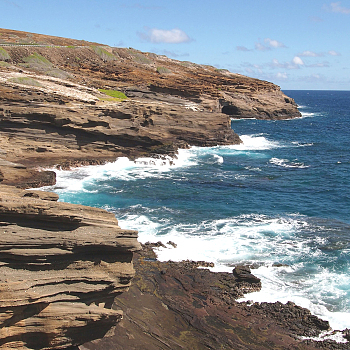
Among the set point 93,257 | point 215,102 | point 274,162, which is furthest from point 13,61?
point 93,257

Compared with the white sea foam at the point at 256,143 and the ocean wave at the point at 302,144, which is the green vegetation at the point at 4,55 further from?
the ocean wave at the point at 302,144

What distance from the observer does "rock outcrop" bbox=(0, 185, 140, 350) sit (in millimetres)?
10992

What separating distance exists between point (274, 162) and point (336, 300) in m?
32.7

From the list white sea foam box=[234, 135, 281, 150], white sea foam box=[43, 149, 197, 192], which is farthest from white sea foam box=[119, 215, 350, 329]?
white sea foam box=[234, 135, 281, 150]

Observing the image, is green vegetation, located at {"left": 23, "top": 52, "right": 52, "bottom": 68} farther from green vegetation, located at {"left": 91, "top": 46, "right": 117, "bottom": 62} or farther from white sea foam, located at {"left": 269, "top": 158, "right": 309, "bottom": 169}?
white sea foam, located at {"left": 269, "top": 158, "right": 309, "bottom": 169}

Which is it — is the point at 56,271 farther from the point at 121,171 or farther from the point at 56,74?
the point at 56,74

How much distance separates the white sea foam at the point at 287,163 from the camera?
159ft

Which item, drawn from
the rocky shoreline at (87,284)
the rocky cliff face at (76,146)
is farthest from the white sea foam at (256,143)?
the rocky shoreline at (87,284)

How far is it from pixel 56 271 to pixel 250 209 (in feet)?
72.9

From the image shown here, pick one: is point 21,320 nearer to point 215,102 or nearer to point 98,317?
point 98,317

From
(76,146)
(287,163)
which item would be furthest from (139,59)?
(76,146)

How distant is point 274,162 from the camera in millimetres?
50375

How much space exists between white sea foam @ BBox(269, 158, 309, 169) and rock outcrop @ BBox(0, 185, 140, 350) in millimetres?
38792

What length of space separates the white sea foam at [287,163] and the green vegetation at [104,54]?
58440mm
